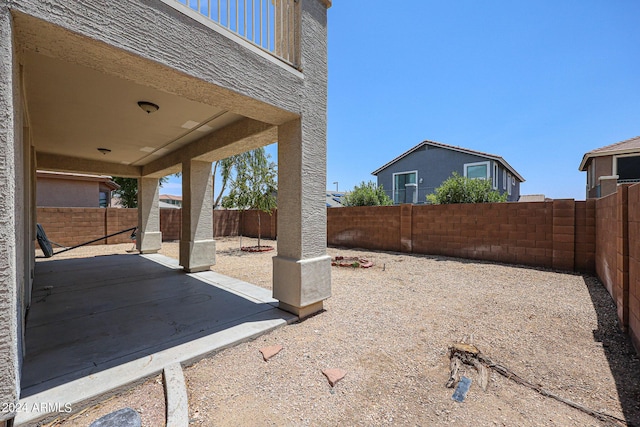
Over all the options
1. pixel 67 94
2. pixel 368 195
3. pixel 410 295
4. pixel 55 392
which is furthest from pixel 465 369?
pixel 368 195

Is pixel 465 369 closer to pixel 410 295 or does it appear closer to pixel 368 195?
pixel 410 295

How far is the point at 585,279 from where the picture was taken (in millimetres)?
5625

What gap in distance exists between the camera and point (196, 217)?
6.14 meters

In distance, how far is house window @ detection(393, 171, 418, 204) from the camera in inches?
690

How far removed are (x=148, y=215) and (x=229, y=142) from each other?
5.85m

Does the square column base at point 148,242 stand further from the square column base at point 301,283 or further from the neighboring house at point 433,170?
the neighboring house at point 433,170

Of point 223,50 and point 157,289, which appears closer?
point 223,50

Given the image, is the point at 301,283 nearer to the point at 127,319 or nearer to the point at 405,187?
the point at 127,319

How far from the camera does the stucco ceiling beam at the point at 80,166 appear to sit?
22.1 ft

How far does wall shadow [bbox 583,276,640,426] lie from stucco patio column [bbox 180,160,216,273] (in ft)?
21.5

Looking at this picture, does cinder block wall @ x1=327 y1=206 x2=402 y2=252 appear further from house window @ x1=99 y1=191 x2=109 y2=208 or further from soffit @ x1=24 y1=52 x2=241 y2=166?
house window @ x1=99 y1=191 x2=109 y2=208

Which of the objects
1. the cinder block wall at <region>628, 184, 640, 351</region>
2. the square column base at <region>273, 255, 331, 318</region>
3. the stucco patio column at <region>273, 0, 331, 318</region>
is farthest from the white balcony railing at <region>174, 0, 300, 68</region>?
the cinder block wall at <region>628, 184, 640, 351</region>

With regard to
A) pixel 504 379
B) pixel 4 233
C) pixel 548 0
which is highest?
pixel 548 0

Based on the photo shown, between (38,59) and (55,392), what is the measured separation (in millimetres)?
3000
